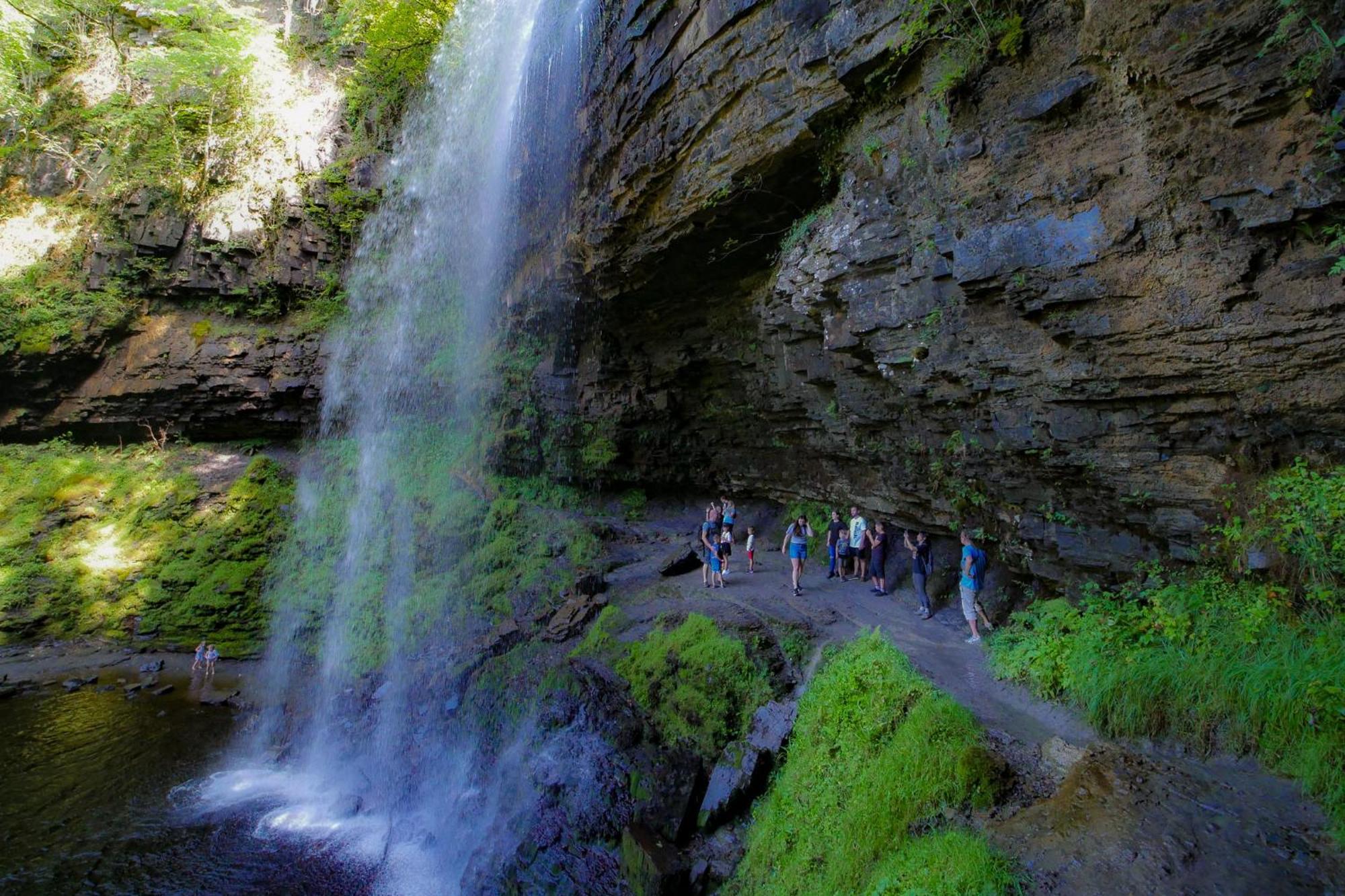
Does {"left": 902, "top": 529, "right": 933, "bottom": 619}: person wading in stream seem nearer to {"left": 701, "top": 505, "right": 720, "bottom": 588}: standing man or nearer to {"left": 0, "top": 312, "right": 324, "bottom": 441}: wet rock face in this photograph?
{"left": 701, "top": 505, "right": 720, "bottom": 588}: standing man

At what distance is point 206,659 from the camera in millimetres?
15516

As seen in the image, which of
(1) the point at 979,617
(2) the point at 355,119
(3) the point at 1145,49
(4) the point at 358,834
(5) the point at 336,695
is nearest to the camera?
(3) the point at 1145,49

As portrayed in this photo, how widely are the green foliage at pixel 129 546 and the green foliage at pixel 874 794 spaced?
16.5 metres

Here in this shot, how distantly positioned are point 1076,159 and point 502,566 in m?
13.2

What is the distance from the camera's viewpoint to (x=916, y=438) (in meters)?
8.91

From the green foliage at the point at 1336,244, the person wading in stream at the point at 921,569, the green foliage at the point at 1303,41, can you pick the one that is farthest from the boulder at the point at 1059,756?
the green foliage at the point at 1303,41

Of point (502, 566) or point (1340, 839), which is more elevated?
point (1340, 839)

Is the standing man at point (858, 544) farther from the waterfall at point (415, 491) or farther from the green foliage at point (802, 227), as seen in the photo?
the waterfall at point (415, 491)

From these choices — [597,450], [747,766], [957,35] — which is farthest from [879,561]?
[597,450]

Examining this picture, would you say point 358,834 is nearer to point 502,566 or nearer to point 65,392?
point 502,566

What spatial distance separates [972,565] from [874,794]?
3.74m

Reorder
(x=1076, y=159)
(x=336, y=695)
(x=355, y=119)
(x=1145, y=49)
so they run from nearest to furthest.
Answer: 1. (x=1145, y=49)
2. (x=1076, y=159)
3. (x=336, y=695)
4. (x=355, y=119)

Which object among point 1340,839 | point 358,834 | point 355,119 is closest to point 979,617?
point 1340,839

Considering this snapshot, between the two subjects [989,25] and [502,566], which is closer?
[989,25]
